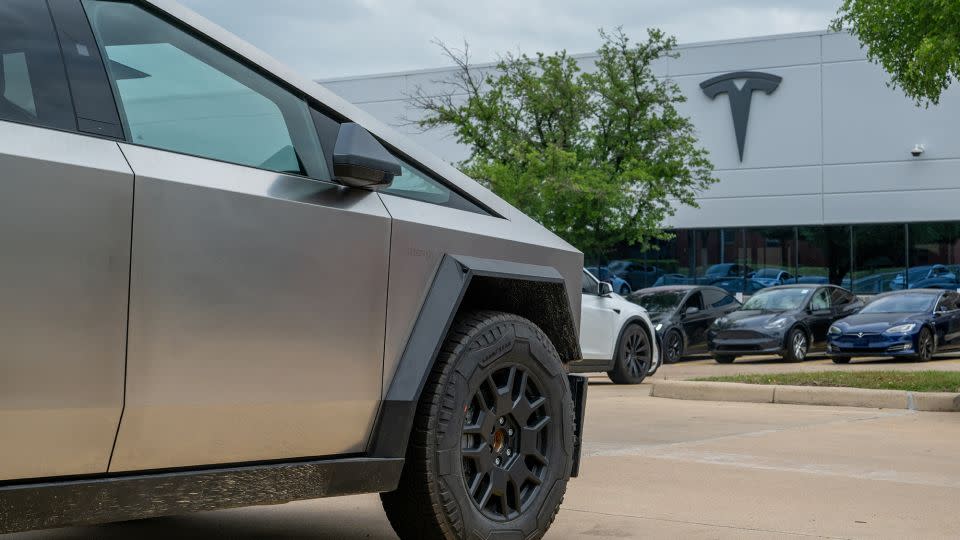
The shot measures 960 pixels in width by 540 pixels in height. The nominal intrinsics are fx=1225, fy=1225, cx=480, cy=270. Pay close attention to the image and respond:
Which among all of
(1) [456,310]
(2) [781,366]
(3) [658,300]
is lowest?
(2) [781,366]

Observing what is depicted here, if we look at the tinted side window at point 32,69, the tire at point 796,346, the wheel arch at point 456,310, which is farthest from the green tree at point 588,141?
the tinted side window at point 32,69

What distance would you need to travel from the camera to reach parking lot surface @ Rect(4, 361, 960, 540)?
198 inches

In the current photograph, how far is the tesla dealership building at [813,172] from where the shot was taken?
34469 millimetres

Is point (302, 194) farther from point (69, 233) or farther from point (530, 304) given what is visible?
point (530, 304)

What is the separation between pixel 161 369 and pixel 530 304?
1.74 meters

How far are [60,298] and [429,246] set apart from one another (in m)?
1.40

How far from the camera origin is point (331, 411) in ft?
11.9

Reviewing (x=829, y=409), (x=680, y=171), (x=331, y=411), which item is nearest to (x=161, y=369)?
(x=331, y=411)

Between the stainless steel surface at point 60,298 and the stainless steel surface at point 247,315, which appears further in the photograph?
the stainless steel surface at point 247,315

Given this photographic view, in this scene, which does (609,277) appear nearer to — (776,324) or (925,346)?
(776,324)

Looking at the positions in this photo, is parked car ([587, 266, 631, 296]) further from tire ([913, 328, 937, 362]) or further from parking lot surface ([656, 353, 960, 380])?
tire ([913, 328, 937, 362])

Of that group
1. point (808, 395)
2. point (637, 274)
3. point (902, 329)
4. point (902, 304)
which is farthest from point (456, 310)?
point (637, 274)

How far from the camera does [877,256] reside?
3519cm

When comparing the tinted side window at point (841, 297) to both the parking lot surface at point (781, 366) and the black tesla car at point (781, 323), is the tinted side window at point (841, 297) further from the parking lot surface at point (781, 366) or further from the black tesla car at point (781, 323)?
the parking lot surface at point (781, 366)
